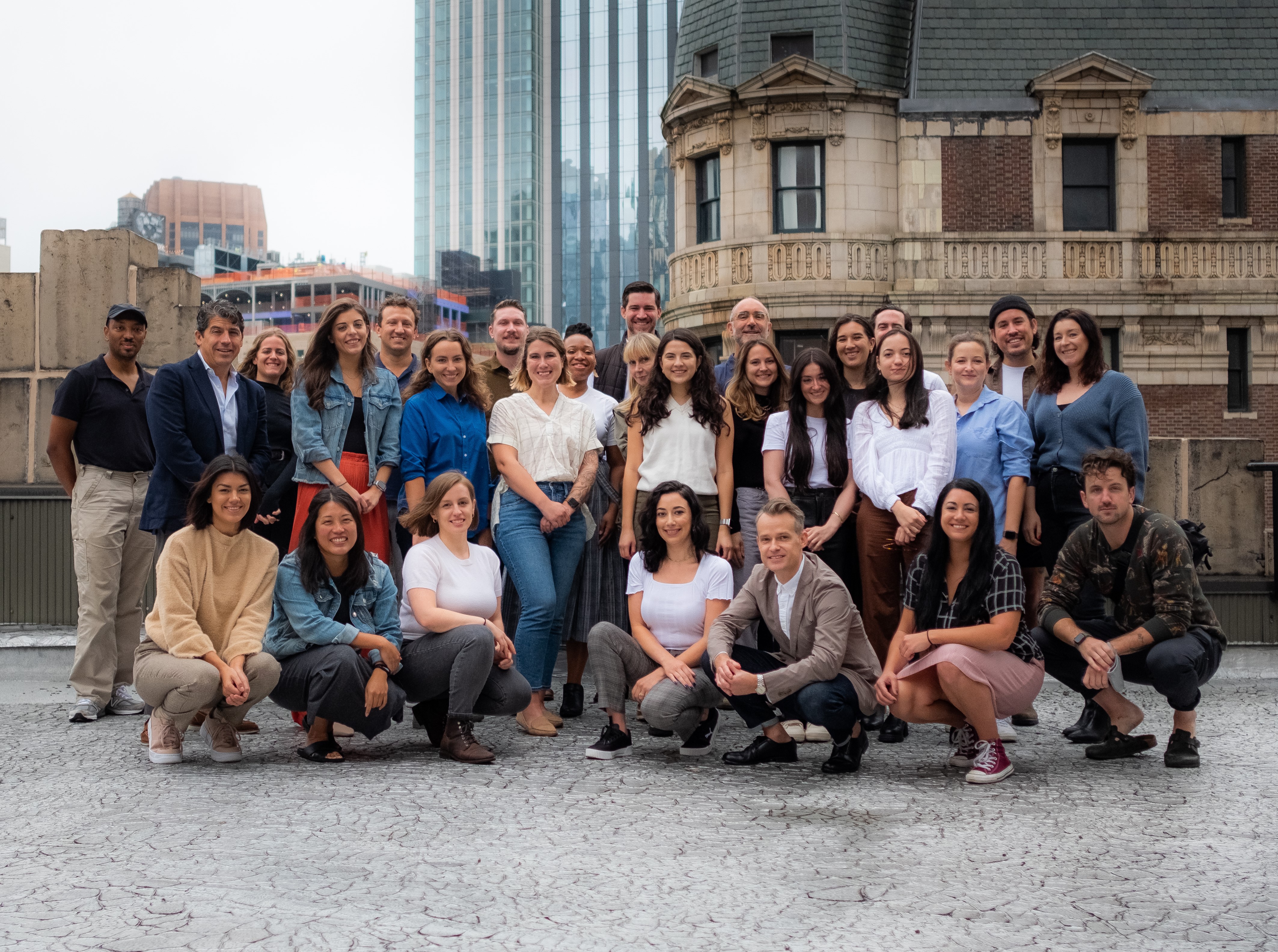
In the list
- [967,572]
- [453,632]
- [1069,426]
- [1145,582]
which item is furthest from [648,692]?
[1069,426]

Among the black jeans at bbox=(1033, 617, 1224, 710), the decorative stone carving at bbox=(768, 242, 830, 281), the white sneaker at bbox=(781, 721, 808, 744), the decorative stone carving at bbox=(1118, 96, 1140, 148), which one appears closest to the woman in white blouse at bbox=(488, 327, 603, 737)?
the white sneaker at bbox=(781, 721, 808, 744)

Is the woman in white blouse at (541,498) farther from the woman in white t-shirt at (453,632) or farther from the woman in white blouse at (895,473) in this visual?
the woman in white blouse at (895,473)

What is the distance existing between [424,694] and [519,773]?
0.79 meters

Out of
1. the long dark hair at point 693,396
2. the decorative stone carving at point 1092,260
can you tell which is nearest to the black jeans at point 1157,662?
the long dark hair at point 693,396

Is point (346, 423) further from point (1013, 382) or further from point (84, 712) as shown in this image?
point (1013, 382)

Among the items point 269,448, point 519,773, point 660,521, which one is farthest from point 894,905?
point 269,448

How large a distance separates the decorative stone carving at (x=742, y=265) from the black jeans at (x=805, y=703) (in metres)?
19.2

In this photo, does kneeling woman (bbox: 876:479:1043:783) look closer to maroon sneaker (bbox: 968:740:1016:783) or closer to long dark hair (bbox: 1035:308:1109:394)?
maroon sneaker (bbox: 968:740:1016:783)

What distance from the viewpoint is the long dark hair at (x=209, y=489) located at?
18.2ft

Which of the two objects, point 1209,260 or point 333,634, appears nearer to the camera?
point 333,634

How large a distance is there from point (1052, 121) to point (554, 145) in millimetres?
78313

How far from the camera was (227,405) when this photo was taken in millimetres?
6664

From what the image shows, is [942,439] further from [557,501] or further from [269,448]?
[269,448]

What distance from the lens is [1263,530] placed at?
847 cm
